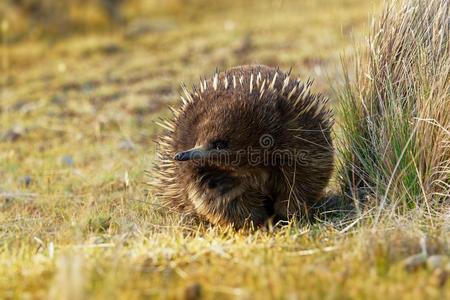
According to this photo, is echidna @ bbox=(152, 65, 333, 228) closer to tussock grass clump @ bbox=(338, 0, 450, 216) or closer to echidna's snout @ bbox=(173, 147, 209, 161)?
echidna's snout @ bbox=(173, 147, 209, 161)

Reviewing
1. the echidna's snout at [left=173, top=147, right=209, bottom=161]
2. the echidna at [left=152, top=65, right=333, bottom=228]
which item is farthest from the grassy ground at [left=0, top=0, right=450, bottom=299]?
the echidna's snout at [left=173, top=147, right=209, bottom=161]

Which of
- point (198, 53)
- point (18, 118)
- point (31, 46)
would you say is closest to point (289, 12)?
point (198, 53)

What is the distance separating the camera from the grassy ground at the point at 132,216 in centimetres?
247

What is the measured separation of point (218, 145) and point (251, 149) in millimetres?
192

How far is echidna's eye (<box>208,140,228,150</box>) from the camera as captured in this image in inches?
139

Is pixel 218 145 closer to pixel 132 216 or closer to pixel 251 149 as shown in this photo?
pixel 251 149

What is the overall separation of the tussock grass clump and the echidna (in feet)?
0.64

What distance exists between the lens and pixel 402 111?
12.3ft

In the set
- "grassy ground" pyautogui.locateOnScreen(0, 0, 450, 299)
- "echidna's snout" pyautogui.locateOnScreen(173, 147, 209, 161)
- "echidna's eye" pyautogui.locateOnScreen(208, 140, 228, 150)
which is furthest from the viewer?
"echidna's eye" pyautogui.locateOnScreen(208, 140, 228, 150)

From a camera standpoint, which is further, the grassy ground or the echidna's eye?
the echidna's eye

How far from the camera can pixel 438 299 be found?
7.40 feet

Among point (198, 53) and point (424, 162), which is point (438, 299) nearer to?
point (424, 162)

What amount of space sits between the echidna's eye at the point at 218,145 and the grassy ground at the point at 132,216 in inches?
17.0

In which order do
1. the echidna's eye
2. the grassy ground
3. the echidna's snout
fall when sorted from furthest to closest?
the echidna's eye
the echidna's snout
the grassy ground
